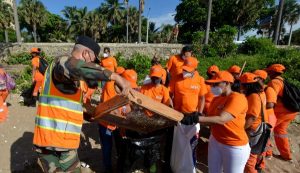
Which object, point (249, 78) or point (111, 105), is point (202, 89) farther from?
point (111, 105)

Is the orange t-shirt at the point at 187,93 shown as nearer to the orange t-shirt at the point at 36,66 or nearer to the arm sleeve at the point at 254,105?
the arm sleeve at the point at 254,105

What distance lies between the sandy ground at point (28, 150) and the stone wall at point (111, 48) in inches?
399

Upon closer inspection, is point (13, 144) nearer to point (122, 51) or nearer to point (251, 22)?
point (122, 51)

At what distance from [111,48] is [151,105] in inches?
560

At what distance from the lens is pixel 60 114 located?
8.60ft

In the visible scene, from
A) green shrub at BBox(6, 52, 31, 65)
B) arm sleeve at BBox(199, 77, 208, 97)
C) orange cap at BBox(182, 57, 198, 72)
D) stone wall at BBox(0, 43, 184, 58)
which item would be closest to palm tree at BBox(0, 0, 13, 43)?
stone wall at BBox(0, 43, 184, 58)

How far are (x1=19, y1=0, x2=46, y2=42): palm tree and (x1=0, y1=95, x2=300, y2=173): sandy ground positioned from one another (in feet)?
112

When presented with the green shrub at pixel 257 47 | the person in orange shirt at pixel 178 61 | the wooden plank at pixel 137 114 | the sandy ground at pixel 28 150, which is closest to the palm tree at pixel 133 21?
the green shrub at pixel 257 47

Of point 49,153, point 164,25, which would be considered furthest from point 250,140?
point 164,25

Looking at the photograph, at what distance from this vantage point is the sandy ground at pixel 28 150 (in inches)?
194

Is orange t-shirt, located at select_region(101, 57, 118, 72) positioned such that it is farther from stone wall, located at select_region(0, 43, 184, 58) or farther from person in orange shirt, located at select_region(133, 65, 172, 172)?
stone wall, located at select_region(0, 43, 184, 58)

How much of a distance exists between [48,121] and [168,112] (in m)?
1.25

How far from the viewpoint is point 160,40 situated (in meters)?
45.5

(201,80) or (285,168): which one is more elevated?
(201,80)
